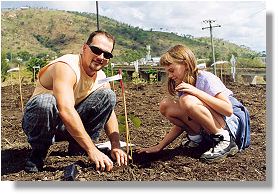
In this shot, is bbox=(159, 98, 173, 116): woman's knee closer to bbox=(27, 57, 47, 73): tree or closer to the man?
the man

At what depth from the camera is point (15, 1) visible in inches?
102

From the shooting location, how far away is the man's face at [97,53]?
7.87 ft

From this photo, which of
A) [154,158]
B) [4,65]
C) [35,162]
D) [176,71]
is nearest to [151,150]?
[154,158]

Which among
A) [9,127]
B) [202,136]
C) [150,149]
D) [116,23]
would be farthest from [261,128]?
[9,127]

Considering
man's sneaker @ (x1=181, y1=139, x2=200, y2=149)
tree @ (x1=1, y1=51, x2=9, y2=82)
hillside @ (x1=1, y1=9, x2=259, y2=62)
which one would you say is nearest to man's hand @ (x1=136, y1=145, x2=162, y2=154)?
man's sneaker @ (x1=181, y1=139, x2=200, y2=149)

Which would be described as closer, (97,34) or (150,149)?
(97,34)

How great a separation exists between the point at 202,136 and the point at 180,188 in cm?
33

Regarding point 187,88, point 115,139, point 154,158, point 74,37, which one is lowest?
point 154,158

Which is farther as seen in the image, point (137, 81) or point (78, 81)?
point (137, 81)

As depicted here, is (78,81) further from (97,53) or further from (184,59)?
(184,59)

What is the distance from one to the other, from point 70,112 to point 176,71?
20.1 inches

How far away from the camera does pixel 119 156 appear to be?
2.46m

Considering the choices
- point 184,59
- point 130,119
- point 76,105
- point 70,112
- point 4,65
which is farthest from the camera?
point 130,119

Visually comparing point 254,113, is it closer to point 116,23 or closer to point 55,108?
point 116,23
